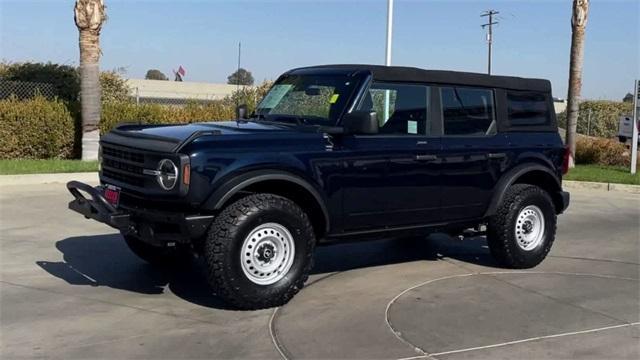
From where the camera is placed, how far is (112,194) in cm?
560

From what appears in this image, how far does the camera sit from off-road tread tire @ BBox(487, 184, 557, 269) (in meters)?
6.77

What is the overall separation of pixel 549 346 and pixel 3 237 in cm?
622

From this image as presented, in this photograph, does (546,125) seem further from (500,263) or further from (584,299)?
(584,299)

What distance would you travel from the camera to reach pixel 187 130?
550 cm

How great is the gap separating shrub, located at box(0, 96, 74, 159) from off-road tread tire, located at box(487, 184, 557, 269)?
38.5ft

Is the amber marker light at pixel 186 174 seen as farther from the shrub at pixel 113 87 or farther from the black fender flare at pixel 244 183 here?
the shrub at pixel 113 87

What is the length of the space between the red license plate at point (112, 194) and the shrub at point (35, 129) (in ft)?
34.6

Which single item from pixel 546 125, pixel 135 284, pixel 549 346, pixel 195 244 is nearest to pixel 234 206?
pixel 195 244

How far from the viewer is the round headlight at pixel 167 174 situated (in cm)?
496

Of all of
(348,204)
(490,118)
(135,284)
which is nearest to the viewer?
(348,204)

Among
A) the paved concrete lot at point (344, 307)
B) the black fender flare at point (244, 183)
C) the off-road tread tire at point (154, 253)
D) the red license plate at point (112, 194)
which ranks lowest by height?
the paved concrete lot at point (344, 307)

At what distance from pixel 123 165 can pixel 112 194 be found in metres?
0.26

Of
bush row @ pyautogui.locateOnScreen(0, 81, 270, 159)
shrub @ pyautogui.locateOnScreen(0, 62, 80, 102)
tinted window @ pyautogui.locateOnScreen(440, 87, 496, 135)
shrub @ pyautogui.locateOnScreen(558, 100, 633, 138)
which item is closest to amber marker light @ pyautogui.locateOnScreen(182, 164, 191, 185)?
tinted window @ pyautogui.locateOnScreen(440, 87, 496, 135)

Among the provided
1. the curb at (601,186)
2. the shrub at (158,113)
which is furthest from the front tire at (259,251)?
the curb at (601,186)
